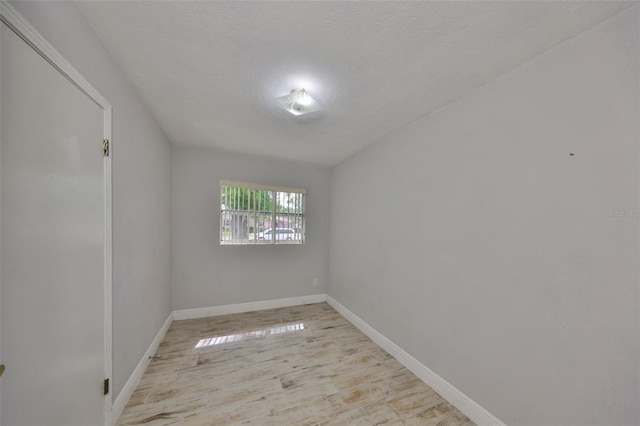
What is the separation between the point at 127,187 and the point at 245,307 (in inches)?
94.2

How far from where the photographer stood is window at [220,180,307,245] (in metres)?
3.15

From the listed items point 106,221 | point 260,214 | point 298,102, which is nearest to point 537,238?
point 298,102

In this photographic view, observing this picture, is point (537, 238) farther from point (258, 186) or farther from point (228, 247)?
point (228, 247)

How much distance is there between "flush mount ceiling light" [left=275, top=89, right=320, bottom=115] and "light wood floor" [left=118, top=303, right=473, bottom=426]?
7.85 ft

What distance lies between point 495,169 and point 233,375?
9.10 feet

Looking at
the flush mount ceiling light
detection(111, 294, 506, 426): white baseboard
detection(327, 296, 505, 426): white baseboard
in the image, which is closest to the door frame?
detection(111, 294, 506, 426): white baseboard

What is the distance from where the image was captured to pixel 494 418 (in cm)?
142

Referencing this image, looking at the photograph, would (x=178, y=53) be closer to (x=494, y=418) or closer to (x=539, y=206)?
(x=539, y=206)

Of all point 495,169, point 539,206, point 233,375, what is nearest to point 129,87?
point 233,375

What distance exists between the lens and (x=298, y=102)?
1677 millimetres

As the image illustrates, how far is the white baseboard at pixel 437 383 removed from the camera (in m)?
1.48

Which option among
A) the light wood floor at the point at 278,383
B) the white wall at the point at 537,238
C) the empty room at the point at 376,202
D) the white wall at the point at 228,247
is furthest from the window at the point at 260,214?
the white wall at the point at 537,238

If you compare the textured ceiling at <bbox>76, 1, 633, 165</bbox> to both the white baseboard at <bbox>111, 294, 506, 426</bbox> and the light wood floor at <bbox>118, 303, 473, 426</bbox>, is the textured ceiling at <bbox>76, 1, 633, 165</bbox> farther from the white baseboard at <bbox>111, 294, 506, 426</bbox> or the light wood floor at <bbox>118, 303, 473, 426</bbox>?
the light wood floor at <bbox>118, 303, 473, 426</bbox>

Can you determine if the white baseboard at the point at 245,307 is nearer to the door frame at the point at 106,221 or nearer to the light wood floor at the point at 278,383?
the light wood floor at the point at 278,383
